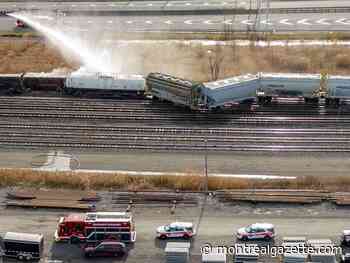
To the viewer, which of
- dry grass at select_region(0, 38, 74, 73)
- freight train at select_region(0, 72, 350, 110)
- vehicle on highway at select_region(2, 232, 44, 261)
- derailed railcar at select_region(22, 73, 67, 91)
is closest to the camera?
vehicle on highway at select_region(2, 232, 44, 261)

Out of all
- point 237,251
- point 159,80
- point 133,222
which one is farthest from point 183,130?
point 237,251

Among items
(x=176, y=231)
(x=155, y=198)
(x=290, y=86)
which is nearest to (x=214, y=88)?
(x=290, y=86)

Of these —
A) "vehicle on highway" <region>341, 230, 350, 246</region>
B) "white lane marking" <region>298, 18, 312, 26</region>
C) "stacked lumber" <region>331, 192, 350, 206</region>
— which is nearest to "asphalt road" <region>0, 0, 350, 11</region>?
"white lane marking" <region>298, 18, 312, 26</region>

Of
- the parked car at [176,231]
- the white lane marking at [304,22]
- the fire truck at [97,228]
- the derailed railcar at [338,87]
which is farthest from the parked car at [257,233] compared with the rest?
the white lane marking at [304,22]

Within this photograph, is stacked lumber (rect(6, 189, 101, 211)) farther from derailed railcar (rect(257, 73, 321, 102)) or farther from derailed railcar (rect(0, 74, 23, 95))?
derailed railcar (rect(257, 73, 321, 102))

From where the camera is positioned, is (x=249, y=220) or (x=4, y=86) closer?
(x=249, y=220)

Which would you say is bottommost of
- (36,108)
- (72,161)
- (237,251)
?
(237,251)

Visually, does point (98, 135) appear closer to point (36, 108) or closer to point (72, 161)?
point (72, 161)
